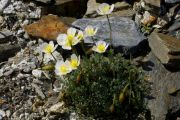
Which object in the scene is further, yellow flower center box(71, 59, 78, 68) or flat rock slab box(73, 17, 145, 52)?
flat rock slab box(73, 17, 145, 52)

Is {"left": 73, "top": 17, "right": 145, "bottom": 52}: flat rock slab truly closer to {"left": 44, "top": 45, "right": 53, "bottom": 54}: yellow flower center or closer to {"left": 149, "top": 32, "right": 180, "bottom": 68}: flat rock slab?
{"left": 149, "top": 32, "right": 180, "bottom": 68}: flat rock slab

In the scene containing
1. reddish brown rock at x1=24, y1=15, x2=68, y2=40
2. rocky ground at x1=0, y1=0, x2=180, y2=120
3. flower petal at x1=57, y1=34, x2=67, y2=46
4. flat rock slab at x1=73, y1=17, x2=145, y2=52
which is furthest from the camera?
reddish brown rock at x1=24, y1=15, x2=68, y2=40

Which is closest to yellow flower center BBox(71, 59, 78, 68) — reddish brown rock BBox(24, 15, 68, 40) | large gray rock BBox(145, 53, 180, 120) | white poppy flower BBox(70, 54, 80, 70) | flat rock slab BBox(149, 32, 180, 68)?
white poppy flower BBox(70, 54, 80, 70)

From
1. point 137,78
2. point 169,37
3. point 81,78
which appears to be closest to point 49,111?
point 81,78

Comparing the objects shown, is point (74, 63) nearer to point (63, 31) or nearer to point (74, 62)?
point (74, 62)

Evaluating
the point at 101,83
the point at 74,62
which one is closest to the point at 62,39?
the point at 74,62

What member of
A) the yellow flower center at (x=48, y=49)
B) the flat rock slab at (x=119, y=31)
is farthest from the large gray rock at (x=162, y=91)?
the yellow flower center at (x=48, y=49)

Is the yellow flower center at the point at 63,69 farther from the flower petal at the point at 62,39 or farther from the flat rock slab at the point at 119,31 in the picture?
the flat rock slab at the point at 119,31
